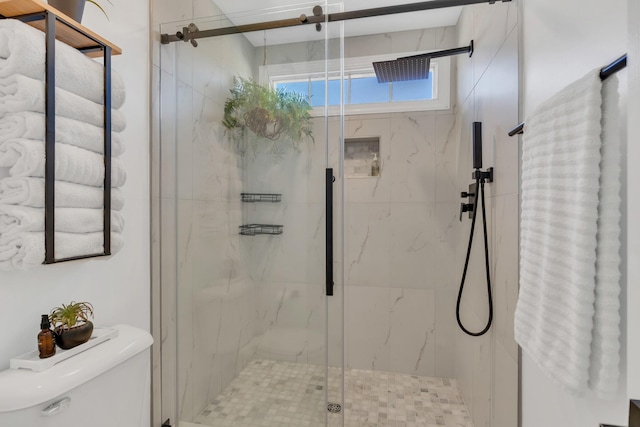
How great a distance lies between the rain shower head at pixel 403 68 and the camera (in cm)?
200

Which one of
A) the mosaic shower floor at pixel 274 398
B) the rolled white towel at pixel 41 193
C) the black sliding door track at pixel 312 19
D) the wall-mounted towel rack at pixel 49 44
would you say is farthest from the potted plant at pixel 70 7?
the mosaic shower floor at pixel 274 398

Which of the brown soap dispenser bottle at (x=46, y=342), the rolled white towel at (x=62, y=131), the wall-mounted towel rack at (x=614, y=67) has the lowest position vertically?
the brown soap dispenser bottle at (x=46, y=342)

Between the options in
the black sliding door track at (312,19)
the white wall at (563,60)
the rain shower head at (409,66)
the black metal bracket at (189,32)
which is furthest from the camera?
the rain shower head at (409,66)

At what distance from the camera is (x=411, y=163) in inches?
105

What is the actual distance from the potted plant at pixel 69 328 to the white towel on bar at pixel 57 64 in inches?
26.7

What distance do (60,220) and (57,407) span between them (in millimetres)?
501

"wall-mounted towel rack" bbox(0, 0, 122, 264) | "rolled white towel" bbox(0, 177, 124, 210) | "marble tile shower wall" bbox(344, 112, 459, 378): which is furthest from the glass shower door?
"marble tile shower wall" bbox(344, 112, 459, 378)

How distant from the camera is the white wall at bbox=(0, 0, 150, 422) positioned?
3.47 feet

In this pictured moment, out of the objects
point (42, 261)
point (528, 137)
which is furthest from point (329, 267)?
point (42, 261)

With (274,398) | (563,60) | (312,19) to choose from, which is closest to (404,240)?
(274,398)

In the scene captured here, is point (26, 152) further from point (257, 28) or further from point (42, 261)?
point (257, 28)

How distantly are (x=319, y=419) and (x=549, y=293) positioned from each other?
4.11 feet

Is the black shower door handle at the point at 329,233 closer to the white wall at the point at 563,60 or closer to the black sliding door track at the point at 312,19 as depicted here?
the black sliding door track at the point at 312,19

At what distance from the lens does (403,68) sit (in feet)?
6.86
